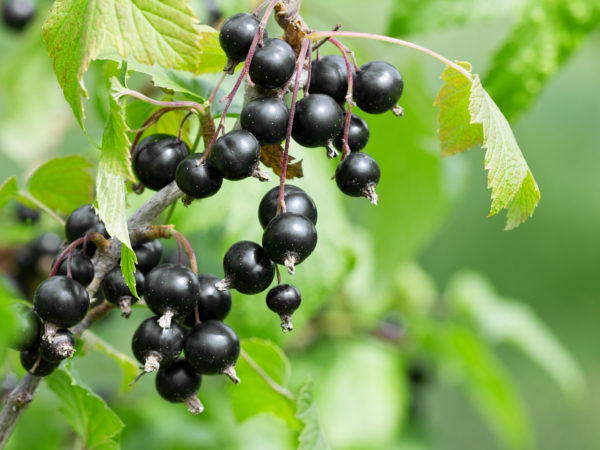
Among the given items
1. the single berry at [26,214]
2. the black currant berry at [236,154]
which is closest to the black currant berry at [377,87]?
the black currant berry at [236,154]

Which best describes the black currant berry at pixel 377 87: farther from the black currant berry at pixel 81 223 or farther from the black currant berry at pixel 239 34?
the black currant berry at pixel 81 223

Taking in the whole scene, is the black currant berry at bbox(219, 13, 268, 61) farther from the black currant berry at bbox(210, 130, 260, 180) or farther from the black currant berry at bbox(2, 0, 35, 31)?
the black currant berry at bbox(2, 0, 35, 31)

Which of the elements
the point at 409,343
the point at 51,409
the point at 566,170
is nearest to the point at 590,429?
the point at 566,170

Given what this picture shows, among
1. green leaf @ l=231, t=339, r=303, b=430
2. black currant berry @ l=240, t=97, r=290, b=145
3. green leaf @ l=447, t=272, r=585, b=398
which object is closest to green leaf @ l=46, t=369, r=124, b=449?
green leaf @ l=231, t=339, r=303, b=430

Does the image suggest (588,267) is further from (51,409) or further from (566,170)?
(51,409)

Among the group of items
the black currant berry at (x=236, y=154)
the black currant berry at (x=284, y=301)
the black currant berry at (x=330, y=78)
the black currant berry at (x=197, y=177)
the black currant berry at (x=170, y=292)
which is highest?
the black currant berry at (x=330, y=78)

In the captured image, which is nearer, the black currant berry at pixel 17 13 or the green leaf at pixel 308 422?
the green leaf at pixel 308 422
